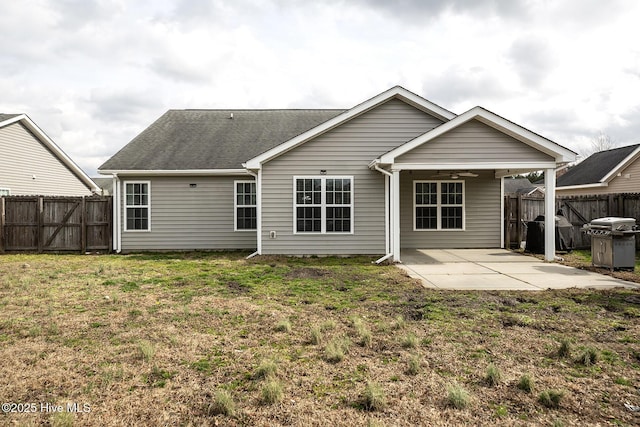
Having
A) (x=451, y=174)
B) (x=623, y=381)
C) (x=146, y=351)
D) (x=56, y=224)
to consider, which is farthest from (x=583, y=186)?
(x=56, y=224)

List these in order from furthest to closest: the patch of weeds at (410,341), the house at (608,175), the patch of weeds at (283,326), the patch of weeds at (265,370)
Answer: the house at (608,175), the patch of weeds at (283,326), the patch of weeds at (410,341), the patch of weeds at (265,370)

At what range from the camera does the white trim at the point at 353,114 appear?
11875mm

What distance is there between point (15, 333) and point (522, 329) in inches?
259

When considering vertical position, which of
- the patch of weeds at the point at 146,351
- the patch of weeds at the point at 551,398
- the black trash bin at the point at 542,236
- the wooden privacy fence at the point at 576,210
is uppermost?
the wooden privacy fence at the point at 576,210

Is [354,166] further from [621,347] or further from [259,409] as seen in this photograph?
[259,409]

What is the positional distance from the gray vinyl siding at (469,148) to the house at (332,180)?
0.09 feet

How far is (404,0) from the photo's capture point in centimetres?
919

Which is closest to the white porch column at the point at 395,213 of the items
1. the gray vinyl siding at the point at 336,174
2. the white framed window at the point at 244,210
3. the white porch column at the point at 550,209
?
the gray vinyl siding at the point at 336,174

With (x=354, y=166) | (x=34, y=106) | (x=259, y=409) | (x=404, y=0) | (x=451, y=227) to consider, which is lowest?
(x=259, y=409)

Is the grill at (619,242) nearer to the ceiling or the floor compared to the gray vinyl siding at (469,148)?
nearer to the floor

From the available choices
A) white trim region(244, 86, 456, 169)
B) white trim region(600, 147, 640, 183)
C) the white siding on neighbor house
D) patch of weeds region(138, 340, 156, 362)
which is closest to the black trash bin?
white trim region(244, 86, 456, 169)

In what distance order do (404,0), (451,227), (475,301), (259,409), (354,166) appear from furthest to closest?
(451,227) → (354,166) → (404,0) → (475,301) → (259,409)

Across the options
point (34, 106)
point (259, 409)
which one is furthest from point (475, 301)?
point (34, 106)

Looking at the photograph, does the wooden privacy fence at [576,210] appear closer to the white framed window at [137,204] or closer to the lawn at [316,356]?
the lawn at [316,356]
